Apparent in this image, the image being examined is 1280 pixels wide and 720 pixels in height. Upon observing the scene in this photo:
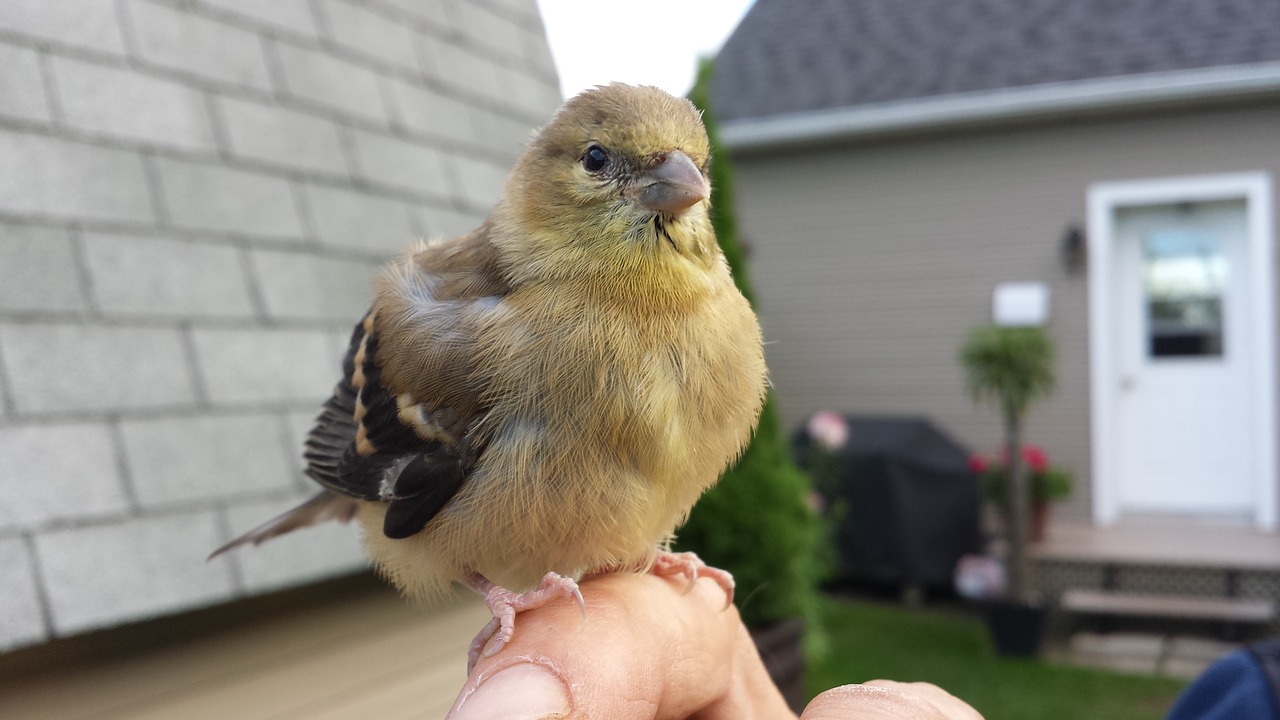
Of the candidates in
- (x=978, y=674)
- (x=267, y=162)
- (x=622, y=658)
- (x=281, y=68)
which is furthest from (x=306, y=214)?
(x=978, y=674)

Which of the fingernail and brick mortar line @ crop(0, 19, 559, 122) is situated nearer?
the fingernail

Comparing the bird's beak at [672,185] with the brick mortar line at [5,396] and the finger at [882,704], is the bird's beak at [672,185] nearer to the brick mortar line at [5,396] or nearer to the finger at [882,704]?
the finger at [882,704]

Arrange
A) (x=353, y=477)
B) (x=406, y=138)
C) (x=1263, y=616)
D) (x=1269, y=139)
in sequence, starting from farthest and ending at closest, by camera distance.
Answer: (x=1269, y=139) → (x=1263, y=616) → (x=406, y=138) → (x=353, y=477)

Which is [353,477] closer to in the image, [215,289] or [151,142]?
[215,289]

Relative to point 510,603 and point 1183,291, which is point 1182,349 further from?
point 510,603

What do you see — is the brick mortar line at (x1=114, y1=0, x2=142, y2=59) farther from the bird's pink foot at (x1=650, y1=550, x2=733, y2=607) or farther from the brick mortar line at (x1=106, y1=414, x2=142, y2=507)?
the bird's pink foot at (x1=650, y1=550, x2=733, y2=607)

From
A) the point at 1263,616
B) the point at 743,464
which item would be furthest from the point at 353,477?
the point at 1263,616

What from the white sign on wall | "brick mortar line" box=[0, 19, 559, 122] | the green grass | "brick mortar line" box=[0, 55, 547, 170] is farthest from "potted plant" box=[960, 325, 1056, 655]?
"brick mortar line" box=[0, 55, 547, 170]
